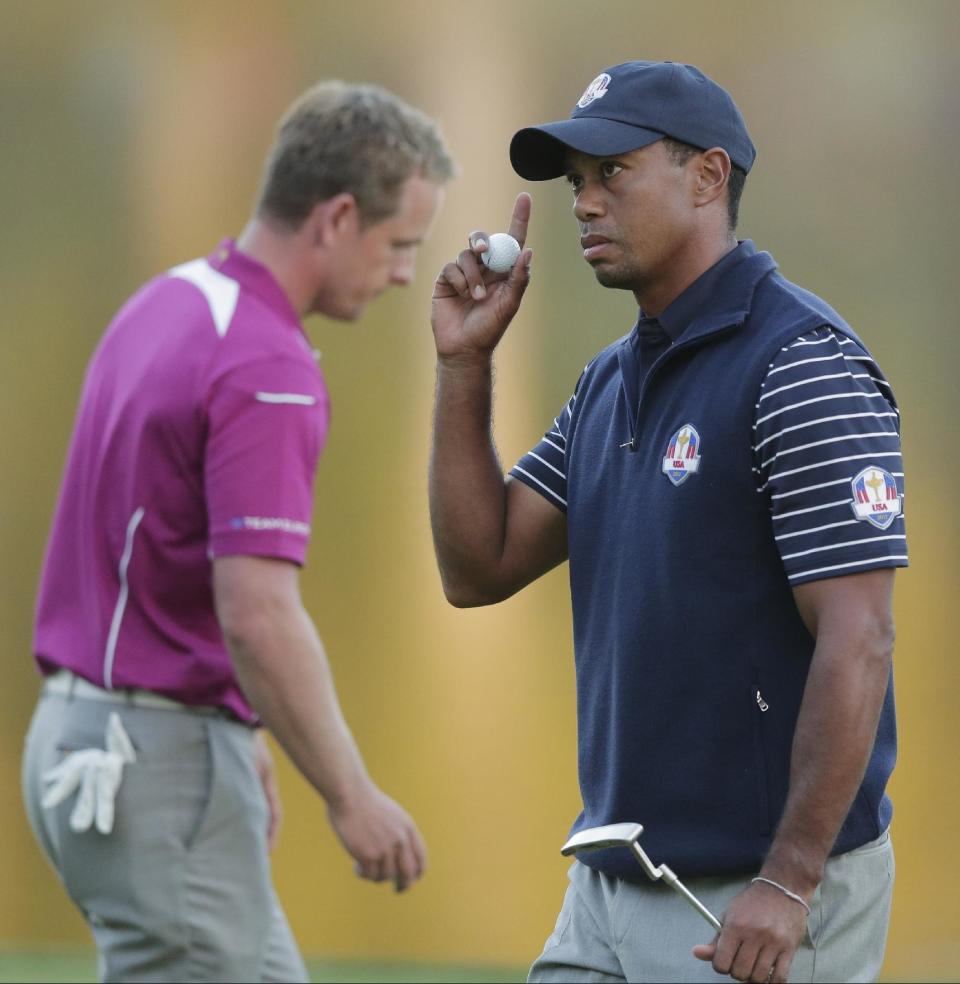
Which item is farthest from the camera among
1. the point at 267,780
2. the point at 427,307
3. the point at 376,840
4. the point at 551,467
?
the point at 427,307

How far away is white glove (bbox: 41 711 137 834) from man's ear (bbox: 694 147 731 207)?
1.34 meters

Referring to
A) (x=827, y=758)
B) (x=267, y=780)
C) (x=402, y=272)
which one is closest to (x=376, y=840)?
(x=267, y=780)

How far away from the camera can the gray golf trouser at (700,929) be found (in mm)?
2521

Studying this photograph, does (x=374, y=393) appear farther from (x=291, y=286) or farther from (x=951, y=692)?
(x=291, y=286)

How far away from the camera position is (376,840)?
87.3 inches

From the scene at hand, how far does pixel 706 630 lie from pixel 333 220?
0.88m

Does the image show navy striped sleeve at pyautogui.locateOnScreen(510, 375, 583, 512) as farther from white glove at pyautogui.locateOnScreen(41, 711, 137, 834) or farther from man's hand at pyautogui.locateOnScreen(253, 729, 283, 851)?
white glove at pyautogui.locateOnScreen(41, 711, 137, 834)

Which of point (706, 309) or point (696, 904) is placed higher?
point (706, 309)

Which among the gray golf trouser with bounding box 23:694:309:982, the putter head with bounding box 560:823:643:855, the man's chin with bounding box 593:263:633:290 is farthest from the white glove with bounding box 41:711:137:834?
the man's chin with bounding box 593:263:633:290

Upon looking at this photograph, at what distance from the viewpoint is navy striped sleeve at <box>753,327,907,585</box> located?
7.83 feet

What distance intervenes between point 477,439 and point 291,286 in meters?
0.67

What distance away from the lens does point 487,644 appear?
476 cm

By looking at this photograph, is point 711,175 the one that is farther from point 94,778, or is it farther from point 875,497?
point 94,778

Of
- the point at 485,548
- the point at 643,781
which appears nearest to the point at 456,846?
the point at 485,548
